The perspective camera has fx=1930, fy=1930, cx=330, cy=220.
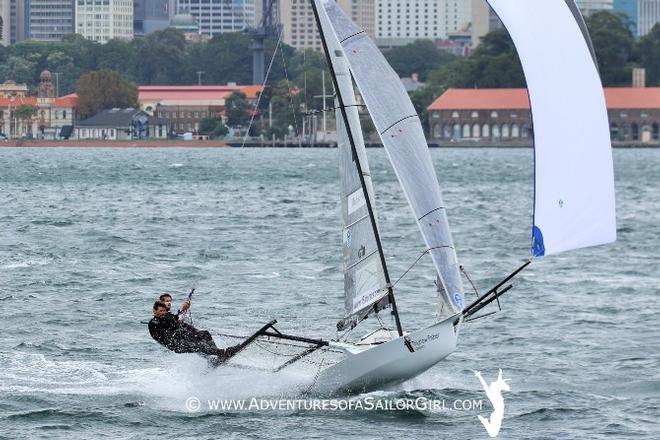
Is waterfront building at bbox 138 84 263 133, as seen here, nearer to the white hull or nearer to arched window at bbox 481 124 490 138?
arched window at bbox 481 124 490 138

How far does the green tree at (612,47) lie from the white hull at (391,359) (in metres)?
150

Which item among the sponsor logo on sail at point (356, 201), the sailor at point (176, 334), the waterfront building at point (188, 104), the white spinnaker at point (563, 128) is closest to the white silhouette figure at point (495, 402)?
the white spinnaker at point (563, 128)

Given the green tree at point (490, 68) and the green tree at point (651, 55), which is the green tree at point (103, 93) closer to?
the green tree at point (490, 68)

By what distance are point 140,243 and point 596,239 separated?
2484 cm

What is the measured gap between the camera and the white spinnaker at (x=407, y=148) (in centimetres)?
1850

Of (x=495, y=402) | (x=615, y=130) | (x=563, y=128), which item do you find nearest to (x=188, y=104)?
(x=615, y=130)

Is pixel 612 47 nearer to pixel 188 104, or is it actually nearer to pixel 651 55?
pixel 651 55

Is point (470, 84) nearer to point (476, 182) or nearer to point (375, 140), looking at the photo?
point (375, 140)

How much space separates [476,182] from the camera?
85938mm

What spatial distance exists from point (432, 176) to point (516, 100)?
483ft

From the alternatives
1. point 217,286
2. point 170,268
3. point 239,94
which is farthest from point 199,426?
point 239,94

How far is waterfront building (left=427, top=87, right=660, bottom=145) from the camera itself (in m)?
165

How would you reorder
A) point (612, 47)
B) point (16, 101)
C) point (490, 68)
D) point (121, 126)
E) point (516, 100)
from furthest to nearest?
point (16, 101) → point (121, 126) → point (490, 68) → point (612, 47) → point (516, 100)

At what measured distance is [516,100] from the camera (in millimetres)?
164875
